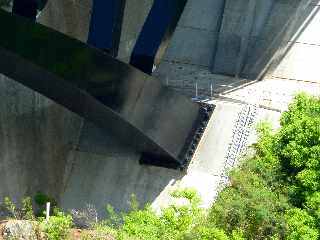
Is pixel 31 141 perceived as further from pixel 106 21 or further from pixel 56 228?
pixel 56 228

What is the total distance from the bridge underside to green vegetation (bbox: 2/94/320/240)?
9.36ft

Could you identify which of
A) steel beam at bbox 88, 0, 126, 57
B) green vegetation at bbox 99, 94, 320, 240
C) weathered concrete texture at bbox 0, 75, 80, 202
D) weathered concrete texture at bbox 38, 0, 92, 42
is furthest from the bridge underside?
weathered concrete texture at bbox 38, 0, 92, 42

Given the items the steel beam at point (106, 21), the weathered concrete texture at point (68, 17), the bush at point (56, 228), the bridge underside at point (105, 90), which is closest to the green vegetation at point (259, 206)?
the bush at point (56, 228)

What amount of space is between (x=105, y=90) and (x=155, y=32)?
294 cm

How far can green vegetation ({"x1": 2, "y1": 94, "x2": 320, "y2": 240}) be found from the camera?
18188 mm

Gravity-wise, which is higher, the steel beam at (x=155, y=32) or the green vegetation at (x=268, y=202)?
the steel beam at (x=155, y=32)

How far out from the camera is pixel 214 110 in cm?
2908

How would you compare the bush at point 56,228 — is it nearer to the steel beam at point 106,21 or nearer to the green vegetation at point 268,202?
the green vegetation at point 268,202

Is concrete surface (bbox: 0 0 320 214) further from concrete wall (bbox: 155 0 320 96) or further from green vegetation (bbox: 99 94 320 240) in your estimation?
green vegetation (bbox: 99 94 320 240)

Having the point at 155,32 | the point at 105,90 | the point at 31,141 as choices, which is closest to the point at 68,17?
the point at 31,141

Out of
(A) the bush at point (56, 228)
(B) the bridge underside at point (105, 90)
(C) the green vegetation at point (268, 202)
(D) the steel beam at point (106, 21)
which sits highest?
(D) the steel beam at point (106, 21)

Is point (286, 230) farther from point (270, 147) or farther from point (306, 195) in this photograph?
point (270, 147)

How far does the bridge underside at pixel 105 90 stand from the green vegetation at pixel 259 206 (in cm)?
285

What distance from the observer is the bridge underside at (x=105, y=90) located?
1941 cm
